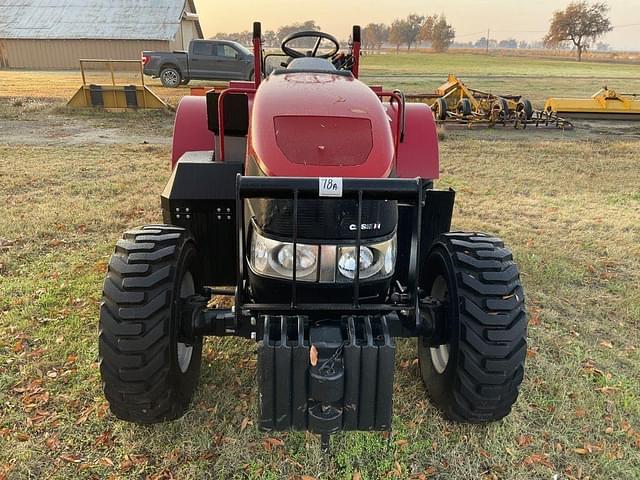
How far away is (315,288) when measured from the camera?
2428mm

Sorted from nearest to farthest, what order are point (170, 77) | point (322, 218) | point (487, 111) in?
1. point (322, 218)
2. point (487, 111)
3. point (170, 77)

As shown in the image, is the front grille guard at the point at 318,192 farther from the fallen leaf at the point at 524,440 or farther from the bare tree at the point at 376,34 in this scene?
the bare tree at the point at 376,34

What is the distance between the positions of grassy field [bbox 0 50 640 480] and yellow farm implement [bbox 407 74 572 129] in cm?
560

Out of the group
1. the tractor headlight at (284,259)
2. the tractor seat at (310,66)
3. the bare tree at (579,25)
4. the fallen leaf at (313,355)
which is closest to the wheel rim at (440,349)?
the tractor headlight at (284,259)

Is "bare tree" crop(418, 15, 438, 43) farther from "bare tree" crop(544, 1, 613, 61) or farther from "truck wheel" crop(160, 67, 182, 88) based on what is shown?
"truck wheel" crop(160, 67, 182, 88)

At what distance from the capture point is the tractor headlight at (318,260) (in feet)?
7.78

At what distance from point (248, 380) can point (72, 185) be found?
Answer: 16.6 feet

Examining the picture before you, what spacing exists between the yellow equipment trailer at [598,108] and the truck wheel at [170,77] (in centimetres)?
1360

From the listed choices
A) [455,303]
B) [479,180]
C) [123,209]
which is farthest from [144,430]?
[479,180]

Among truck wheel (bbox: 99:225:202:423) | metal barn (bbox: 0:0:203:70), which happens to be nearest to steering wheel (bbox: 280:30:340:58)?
truck wheel (bbox: 99:225:202:423)

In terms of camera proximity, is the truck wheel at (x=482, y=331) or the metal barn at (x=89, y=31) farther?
the metal barn at (x=89, y=31)

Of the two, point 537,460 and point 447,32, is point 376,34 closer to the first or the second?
point 447,32

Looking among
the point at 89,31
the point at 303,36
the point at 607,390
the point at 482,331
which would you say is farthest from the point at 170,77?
the point at 89,31

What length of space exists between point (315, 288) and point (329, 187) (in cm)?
52
